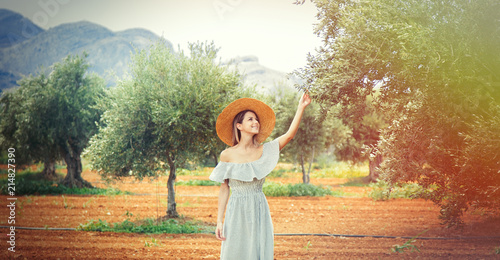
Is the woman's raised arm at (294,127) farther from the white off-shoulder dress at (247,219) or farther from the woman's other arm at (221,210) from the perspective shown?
the woman's other arm at (221,210)

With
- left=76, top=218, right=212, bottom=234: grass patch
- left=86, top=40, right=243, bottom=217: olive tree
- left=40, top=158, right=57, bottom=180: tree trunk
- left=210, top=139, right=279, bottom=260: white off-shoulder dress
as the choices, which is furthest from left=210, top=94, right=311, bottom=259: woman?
left=40, top=158, right=57, bottom=180: tree trunk

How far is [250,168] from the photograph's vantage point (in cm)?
364

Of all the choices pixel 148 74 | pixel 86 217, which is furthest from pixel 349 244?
pixel 86 217

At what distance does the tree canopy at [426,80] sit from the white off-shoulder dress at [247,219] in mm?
4051

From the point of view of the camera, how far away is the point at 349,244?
874 cm

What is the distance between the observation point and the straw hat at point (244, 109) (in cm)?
398

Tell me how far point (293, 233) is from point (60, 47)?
15832cm

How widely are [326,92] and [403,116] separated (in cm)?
190

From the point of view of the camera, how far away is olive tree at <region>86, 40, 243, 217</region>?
33.5 ft

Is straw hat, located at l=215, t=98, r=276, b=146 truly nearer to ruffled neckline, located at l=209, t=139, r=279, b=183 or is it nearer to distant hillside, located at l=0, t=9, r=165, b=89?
ruffled neckline, located at l=209, t=139, r=279, b=183

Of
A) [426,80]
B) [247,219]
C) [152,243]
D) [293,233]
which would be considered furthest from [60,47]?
[247,219]

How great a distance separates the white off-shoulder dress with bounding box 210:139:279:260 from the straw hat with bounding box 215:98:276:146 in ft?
1.83

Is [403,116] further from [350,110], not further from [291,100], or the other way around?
[291,100]

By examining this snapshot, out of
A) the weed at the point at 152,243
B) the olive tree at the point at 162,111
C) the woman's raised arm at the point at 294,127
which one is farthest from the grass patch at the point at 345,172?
the woman's raised arm at the point at 294,127
